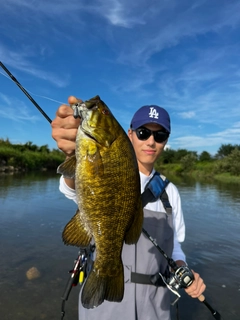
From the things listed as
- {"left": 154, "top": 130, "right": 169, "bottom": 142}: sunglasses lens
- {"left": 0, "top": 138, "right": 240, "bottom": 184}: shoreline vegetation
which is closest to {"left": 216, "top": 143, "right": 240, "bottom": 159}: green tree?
{"left": 0, "top": 138, "right": 240, "bottom": 184}: shoreline vegetation

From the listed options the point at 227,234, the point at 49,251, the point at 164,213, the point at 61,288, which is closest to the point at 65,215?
the point at 49,251

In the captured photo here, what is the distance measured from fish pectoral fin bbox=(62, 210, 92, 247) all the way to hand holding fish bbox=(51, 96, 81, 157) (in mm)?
532

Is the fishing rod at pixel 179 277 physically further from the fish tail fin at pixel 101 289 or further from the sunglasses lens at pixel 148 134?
the sunglasses lens at pixel 148 134

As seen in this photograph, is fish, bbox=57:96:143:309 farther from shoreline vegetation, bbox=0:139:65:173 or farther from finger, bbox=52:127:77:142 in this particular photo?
shoreline vegetation, bbox=0:139:65:173

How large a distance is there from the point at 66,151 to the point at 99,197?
537mm

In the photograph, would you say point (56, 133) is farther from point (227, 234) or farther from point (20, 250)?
point (227, 234)

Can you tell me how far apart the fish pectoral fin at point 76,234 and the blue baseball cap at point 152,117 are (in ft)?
4.98

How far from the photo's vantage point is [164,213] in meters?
Answer: 2.88

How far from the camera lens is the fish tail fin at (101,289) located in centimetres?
181

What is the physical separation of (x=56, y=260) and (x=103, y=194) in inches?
254

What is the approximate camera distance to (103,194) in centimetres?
173

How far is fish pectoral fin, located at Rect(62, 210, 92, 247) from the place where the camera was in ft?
6.00

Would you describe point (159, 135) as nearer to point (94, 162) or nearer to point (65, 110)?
point (65, 110)

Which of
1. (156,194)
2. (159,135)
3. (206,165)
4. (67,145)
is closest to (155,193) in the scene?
(156,194)
